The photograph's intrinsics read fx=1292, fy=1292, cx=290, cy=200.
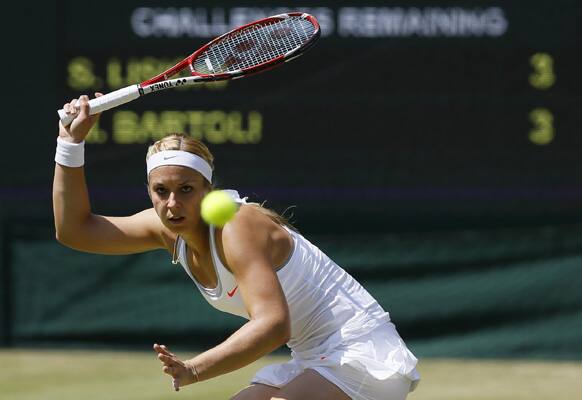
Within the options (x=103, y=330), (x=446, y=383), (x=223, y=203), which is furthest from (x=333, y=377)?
(x=103, y=330)

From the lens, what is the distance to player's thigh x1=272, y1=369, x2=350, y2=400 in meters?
3.42

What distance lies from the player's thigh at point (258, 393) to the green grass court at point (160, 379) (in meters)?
2.39

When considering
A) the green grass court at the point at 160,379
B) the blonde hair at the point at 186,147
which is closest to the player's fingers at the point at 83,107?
the blonde hair at the point at 186,147

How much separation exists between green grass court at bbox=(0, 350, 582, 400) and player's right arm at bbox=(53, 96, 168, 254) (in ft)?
6.86

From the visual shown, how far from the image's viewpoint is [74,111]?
380 cm

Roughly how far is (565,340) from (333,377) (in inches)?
149

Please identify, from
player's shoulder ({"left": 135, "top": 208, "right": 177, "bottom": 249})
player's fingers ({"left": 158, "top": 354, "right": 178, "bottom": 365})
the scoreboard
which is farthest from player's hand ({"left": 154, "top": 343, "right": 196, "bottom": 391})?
the scoreboard

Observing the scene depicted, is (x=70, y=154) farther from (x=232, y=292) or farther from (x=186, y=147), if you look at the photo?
(x=232, y=292)

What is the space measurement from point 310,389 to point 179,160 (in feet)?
2.31

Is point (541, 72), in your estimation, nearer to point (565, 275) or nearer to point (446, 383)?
point (565, 275)

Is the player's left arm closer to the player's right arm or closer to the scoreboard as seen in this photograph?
the player's right arm

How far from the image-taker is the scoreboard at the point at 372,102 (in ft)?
22.2

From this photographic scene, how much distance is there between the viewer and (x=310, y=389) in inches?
135

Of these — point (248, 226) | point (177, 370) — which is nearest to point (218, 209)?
point (248, 226)
